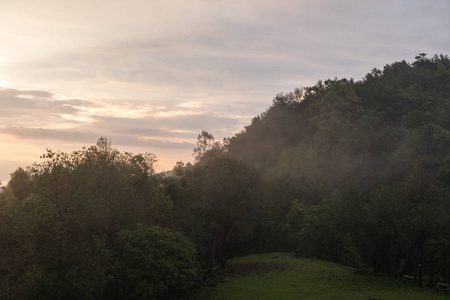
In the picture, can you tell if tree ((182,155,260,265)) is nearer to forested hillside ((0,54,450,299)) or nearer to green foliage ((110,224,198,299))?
forested hillside ((0,54,450,299))

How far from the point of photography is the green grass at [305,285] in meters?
27.5

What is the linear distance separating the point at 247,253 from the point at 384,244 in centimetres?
2508

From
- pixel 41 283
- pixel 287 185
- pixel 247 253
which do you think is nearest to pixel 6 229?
pixel 41 283

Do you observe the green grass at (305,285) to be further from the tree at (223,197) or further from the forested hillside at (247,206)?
the tree at (223,197)

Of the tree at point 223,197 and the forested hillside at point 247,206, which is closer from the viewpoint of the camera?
the forested hillside at point 247,206

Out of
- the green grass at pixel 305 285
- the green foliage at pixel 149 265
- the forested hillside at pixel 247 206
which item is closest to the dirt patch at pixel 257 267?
the green grass at pixel 305 285

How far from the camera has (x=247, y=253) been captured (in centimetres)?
5638

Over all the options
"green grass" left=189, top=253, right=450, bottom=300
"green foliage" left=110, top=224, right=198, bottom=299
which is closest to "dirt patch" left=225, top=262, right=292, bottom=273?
"green grass" left=189, top=253, right=450, bottom=300

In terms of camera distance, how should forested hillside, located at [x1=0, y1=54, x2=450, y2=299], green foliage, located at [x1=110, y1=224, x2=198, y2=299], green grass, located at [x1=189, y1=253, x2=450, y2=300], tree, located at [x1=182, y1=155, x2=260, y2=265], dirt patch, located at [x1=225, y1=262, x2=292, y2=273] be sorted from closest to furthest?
forested hillside, located at [x1=0, y1=54, x2=450, y2=299] → green foliage, located at [x1=110, y1=224, x2=198, y2=299] → green grass, located at [x1=189, y1=253, x2=450, y2=300] → dirt patch, located at [x1=225, y1=262, x2=292, y2=273] → tree, located at [x1=182, y1=155, x2=260, y2=265]

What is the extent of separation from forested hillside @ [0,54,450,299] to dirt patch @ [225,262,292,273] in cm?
261

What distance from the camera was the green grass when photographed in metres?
27.5

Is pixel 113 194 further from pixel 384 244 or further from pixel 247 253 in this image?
pixel 247 253

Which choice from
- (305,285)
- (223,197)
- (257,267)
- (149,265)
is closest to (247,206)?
(223,197)

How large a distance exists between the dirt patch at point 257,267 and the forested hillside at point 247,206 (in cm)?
261
